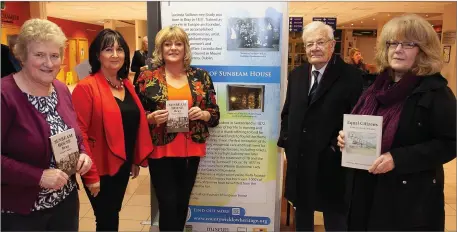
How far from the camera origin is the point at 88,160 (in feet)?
6.11

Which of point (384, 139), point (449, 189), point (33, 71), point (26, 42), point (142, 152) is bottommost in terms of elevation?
point (449, 189)

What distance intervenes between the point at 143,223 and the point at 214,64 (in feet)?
5.51

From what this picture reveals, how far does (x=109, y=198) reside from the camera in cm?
223

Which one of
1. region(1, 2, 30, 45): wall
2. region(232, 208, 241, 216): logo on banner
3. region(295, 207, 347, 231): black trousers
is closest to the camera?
region(295, 207, 347, 231): black trousers

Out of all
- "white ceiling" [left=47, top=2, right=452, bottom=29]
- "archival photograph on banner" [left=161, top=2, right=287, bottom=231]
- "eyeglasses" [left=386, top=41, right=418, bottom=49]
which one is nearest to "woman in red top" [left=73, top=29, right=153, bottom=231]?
"archival photograph on banner" [left=161, top=2, right=287, bottom=231]

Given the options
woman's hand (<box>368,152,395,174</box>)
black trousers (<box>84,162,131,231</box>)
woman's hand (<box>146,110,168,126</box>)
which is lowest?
black trousers (<box>84,162,131,231</box>)

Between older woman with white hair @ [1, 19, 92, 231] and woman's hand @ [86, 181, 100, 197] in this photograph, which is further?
woman's hand @ [86, 181, 100, 197]

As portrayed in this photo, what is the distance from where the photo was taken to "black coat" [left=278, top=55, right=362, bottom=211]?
7.25 ft

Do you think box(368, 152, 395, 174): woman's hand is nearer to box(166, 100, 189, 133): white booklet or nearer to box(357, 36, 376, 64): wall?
box(166, 100, 189, 133): white booklet

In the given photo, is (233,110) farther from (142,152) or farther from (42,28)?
(42,28)

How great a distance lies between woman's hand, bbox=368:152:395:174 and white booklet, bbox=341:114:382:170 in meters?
0.03

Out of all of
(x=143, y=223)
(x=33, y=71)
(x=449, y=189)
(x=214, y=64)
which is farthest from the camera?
(x=449, y=189)

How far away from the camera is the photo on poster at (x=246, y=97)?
2.88 metres

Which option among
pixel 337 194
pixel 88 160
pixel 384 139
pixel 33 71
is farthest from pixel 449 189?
pixel 33 71
